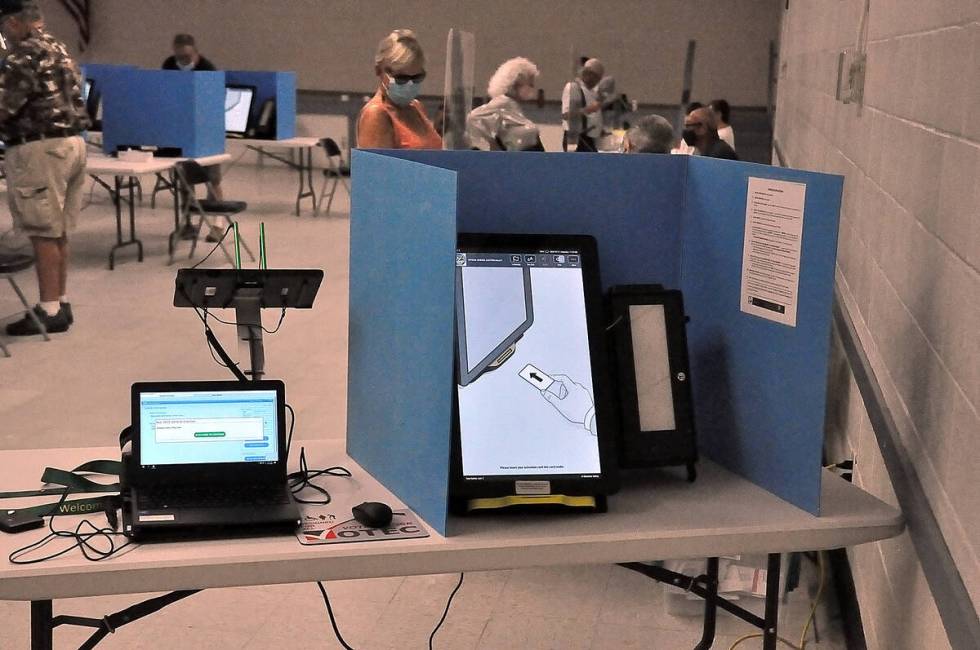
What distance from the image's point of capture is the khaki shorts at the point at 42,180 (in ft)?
17.2

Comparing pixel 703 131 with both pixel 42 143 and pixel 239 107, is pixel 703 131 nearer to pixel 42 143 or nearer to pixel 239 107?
pixel 42 143

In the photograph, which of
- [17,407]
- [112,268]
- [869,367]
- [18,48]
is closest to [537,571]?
[869,367]

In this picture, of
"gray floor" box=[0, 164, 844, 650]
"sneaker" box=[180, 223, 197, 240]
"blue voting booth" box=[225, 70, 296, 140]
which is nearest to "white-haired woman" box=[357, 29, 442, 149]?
"gray floor" box=[0, 164, 844, 650]

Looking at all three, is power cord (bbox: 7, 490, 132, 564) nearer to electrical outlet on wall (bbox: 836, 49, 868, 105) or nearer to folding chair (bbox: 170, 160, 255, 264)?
electrical outlet on wall (bbox: 836, 49, 868, 105)

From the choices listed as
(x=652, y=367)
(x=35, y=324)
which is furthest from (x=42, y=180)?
(x=652, y=367)

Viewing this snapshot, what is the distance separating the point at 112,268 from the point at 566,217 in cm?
566

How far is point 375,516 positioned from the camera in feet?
5.39

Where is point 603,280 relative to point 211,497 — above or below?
above

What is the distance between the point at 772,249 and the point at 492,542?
0.64 m

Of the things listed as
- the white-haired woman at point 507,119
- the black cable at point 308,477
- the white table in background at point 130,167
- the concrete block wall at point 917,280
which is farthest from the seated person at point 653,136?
the white table in background at point 130,167

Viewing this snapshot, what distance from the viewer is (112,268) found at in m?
7.07

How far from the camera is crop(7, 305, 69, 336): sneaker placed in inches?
215

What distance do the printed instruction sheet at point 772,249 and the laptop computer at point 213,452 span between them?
783 mm

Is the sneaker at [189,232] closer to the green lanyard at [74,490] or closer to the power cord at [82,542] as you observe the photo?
the green lanyard at [74,490]
